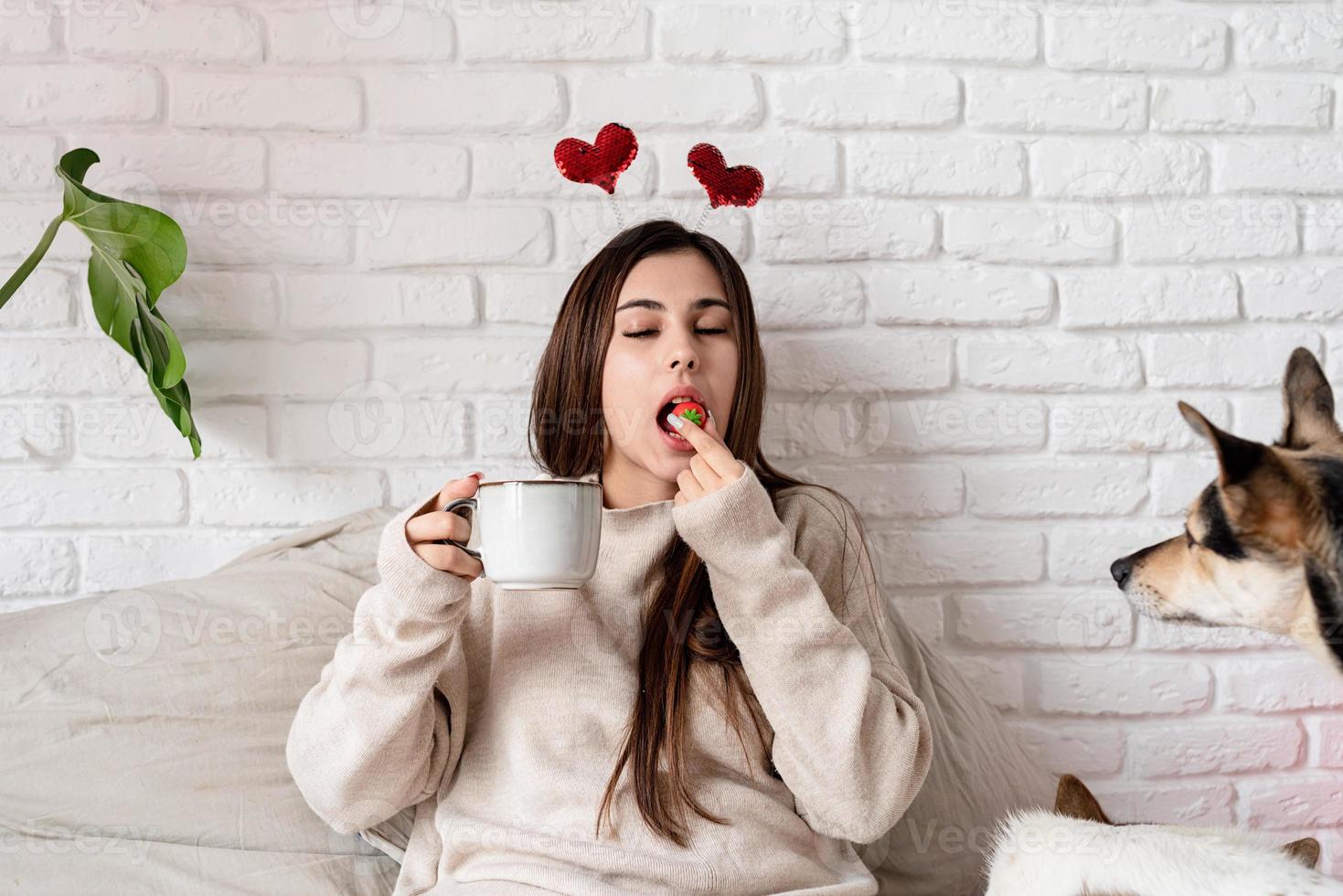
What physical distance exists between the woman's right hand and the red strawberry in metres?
0.25

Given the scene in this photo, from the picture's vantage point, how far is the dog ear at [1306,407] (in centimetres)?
92

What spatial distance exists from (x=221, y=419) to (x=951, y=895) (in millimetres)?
1105

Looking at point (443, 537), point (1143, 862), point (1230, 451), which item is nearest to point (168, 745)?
point (443, 537)

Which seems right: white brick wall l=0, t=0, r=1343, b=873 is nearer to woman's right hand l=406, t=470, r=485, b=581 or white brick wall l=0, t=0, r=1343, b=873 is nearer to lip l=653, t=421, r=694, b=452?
lip l=653, t=421, r=694, b=452

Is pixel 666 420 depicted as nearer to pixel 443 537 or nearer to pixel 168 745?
pixel 443 537

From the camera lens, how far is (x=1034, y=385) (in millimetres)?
1506

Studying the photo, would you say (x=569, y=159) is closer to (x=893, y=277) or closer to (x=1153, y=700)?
(x=893, y=277)

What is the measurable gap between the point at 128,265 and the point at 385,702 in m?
0.63

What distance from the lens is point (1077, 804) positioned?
0.93 metres

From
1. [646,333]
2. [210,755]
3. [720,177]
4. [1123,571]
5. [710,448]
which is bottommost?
[210,755]

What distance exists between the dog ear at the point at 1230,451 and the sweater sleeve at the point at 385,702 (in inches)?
25.6

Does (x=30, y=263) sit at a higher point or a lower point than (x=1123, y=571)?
higher

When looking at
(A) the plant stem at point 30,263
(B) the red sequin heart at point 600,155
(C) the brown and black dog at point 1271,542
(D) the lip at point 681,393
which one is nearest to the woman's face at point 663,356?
(D) the lip at point 681,393

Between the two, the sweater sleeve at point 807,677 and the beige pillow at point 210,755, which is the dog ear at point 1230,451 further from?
the beige pillow at point 210,755
